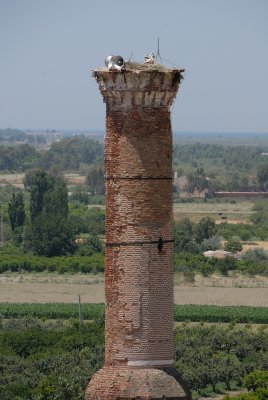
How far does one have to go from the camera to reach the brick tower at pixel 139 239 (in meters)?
19.7

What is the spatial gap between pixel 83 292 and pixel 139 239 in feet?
187

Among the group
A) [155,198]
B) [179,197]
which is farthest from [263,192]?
[155,198]

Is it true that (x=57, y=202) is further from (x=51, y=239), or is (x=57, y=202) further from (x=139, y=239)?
(x=139, y=239)

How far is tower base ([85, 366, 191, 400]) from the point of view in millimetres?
19547

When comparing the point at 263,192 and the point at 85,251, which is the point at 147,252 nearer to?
the point at 85,251

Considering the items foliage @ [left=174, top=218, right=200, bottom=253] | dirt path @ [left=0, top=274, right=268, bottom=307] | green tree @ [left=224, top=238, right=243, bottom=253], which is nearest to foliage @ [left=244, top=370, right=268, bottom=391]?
dirt path @ [left=0, top=274, right=268, bottom=307]

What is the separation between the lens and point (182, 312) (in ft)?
222

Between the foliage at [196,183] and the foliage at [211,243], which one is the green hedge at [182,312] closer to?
the foliage at [211,243]

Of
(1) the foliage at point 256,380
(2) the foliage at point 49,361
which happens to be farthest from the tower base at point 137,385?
(1) the foliage at point 256,380

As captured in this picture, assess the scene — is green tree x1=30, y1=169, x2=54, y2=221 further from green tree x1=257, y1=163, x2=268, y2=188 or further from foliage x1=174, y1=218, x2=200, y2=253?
green tree x1=257, y1=163, x2=268, y2=188

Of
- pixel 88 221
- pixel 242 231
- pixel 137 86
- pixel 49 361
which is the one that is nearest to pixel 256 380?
pixel 49 361

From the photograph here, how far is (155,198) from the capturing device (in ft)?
64.9

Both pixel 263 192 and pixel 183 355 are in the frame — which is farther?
pixel 263 192

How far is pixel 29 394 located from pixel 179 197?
124m
